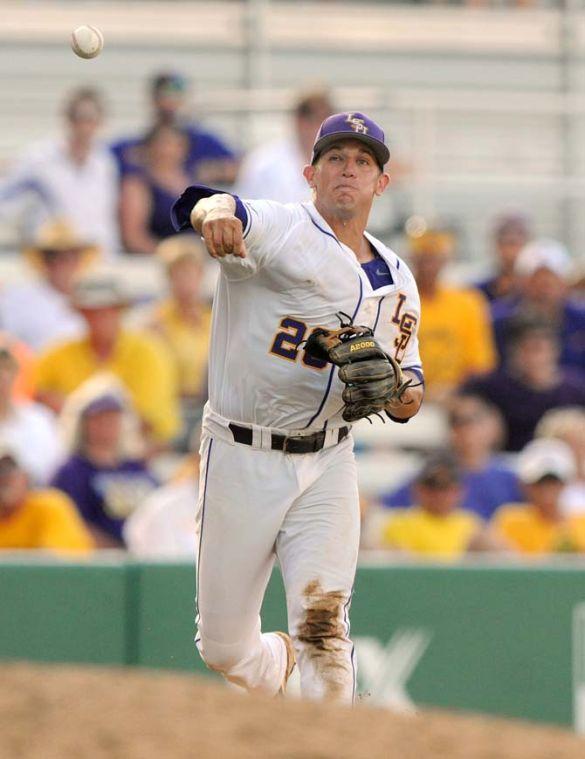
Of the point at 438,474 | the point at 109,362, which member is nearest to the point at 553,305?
the point at 438,474

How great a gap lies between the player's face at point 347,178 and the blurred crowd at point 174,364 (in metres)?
3.39

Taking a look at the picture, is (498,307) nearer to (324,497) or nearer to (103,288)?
Answer: (103,288)

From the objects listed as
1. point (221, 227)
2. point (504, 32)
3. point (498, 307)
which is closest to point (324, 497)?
point (221, 227)

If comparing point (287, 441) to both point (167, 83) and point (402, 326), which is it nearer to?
point (402, 326)

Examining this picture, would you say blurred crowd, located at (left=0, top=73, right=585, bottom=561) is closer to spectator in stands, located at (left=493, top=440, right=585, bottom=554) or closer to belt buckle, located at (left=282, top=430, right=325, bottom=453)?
spectator in stands, located at (left=493, top=440, right=585, bottom=554)

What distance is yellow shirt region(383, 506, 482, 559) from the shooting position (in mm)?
9523

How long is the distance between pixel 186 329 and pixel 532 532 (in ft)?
8.13

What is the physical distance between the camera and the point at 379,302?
19.5 ft

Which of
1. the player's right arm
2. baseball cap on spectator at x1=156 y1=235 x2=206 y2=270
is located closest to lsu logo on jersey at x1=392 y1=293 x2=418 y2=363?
the player's right arm

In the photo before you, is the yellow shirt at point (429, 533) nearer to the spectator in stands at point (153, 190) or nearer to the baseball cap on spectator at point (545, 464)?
the baseball cap on spectator at point (545, 464)

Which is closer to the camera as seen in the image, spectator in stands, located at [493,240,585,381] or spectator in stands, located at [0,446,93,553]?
spectator in stands, located at [0,446,93,553]

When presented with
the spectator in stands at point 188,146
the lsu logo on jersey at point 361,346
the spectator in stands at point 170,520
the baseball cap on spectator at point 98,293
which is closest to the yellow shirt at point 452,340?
the spectator in stands at point 188,146

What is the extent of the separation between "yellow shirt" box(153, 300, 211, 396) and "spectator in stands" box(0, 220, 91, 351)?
56 cm

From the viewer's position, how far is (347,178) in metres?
5.82
